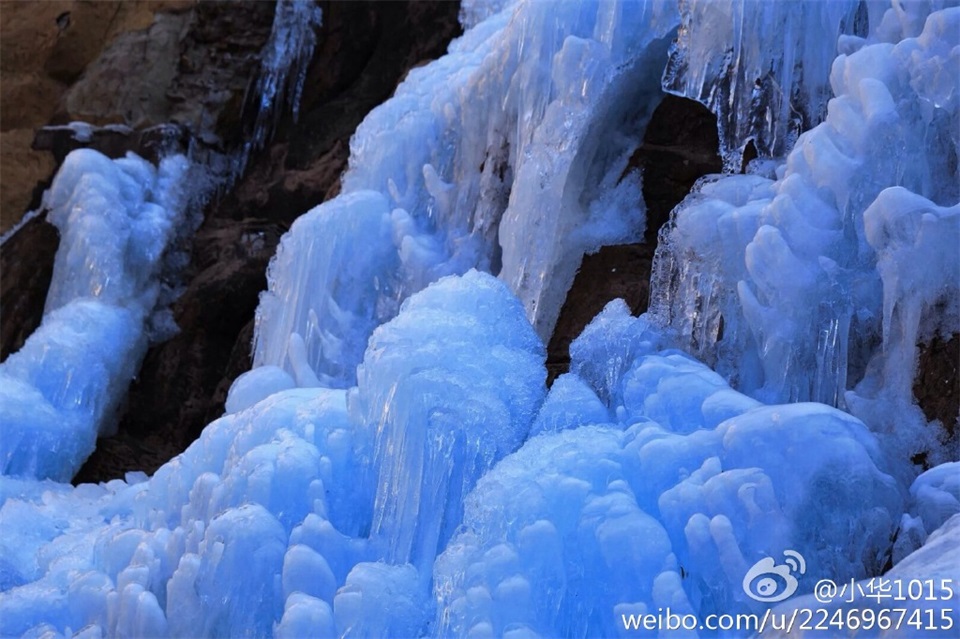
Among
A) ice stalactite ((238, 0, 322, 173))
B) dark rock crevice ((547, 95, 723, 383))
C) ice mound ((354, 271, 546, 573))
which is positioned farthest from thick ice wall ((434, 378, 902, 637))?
ice stalactite ((238, 0, 322, 173))

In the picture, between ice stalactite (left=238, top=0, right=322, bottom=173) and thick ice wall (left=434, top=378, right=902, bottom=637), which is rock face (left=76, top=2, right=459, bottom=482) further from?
thick ice wall (left=434, top=378, right=902, bottom=637)

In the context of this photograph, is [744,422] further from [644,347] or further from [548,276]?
[548,276]

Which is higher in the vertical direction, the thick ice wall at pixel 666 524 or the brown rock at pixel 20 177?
the brown rock at pixel 20 177

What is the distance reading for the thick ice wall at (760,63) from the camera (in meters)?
5.51

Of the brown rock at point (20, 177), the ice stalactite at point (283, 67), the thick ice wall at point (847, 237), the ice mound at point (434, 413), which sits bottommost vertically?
the ice mound at point (434, 413)

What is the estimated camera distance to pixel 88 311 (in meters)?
8.57

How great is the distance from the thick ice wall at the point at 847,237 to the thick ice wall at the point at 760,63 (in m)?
0.57

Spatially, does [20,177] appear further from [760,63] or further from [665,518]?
[665,518]

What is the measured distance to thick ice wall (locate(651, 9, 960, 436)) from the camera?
445cm

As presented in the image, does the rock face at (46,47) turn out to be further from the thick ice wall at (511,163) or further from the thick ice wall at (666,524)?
the thick ice wall at (666,524)

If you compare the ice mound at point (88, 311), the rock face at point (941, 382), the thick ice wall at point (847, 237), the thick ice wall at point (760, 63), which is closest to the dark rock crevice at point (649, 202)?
the thick ice wall at point (760, 63)

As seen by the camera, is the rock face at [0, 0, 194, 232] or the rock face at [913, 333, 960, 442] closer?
the rock face at [913, 333, 960, 442]

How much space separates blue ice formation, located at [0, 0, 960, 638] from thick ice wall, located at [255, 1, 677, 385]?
0.02 metres

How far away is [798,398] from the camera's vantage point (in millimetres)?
4609
